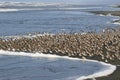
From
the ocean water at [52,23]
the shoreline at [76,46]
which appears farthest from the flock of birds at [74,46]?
the ocean water at [52,23]

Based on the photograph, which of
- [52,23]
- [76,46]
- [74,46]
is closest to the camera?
[76,46]

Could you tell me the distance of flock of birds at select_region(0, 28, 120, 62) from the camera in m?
35.2

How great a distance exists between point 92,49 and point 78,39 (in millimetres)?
5851

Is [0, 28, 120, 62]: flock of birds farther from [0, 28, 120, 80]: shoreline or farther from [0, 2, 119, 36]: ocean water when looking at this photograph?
[0, 2, 119, 36]: ocean water

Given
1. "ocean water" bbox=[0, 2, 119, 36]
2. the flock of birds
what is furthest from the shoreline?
"ocean water" bbox=[0, 2, 119, 36]

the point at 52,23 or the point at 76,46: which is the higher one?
the point at 76,46

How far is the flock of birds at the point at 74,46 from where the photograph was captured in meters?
35.2

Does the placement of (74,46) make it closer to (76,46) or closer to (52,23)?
(76,46)

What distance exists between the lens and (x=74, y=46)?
1502 inches

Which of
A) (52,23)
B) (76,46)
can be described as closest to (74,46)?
(76,46)

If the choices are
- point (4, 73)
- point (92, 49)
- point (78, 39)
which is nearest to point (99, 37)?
point (78, 39)

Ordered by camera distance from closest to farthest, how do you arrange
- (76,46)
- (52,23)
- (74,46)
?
(76,46)
(74,46)
(52,23)

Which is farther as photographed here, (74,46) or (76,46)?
(74,46)

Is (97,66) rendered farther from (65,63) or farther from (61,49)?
(61,49)
